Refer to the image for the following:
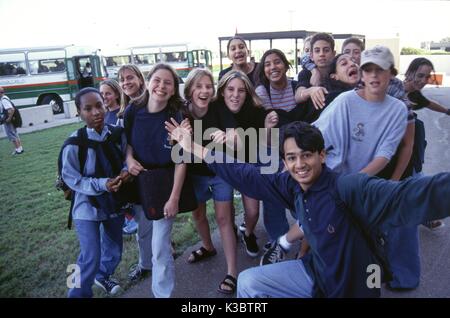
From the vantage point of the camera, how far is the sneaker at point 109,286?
287cm

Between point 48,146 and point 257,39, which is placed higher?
point 257,39

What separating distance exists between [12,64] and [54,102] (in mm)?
2269

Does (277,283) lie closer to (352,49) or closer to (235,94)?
(235,94)

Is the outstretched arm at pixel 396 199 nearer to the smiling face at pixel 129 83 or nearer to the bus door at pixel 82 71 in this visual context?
the smiling face at pixel 129 83

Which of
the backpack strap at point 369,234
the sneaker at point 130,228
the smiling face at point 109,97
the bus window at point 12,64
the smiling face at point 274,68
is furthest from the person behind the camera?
the bus window at point 12,64

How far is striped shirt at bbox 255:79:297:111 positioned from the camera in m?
3.21

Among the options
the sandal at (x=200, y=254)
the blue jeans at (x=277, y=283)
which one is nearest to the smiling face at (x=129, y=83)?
the sandal at (x=200, y=254)

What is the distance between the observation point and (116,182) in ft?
8.29

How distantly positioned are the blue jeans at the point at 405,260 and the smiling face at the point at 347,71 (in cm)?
120

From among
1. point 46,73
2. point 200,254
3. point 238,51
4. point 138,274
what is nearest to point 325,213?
point 200,254
